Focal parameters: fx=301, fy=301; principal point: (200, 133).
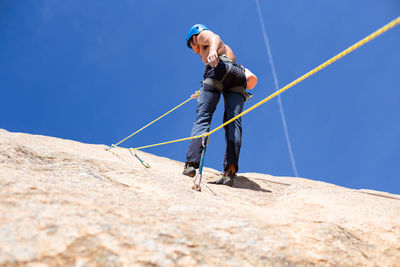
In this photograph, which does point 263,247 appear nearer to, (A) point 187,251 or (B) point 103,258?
(A) point 187,251

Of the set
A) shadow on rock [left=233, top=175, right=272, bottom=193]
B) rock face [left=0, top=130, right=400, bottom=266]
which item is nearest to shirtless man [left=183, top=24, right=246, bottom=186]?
shadow on rock [left=233, top=175, right=272, bottom=193]

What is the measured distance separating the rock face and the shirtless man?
111cm

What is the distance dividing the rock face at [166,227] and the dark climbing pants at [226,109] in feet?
4.01

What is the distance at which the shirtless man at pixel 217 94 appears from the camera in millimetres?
3890

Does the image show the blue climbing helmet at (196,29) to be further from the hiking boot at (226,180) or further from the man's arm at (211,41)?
the hiking boot at (226,180)

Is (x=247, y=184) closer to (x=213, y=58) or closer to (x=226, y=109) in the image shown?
(x=226, y=109)

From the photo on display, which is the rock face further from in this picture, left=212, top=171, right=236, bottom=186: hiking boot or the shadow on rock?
the shadow on rock

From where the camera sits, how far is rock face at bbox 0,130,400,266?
1.41m

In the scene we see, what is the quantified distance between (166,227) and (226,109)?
2838mm

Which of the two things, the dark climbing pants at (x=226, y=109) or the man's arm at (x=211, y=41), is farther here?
the man's arm at (x=211, y=41)

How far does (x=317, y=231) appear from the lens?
2.02 metres

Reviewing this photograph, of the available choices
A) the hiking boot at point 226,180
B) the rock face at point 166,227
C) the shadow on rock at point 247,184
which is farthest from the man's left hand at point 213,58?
the rock face at point 166,227

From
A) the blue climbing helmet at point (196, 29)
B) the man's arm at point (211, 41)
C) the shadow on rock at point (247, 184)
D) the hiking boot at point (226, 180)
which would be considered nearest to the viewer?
the hiking boot at point (226, 180)

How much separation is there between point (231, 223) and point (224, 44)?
3.49 meters
